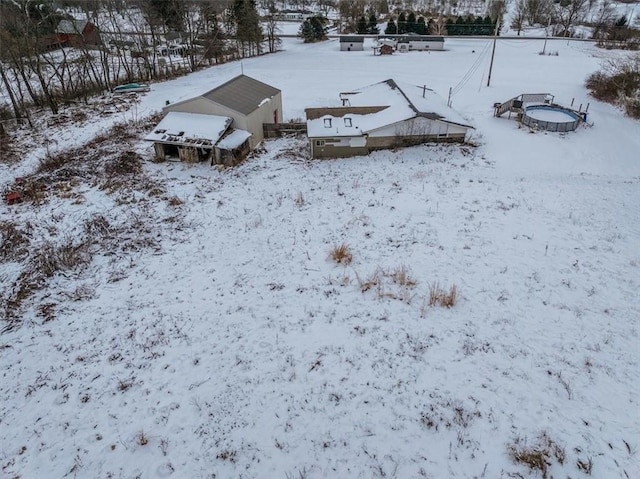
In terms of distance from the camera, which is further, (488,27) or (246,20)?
(488,27)

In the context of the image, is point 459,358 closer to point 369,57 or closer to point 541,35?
point 369,57

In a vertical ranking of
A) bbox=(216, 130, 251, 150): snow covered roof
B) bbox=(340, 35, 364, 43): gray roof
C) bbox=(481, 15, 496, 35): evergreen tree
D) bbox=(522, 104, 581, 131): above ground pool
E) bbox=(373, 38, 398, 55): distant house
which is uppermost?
bbox=(481, 15, 496, 35): evergreen tree

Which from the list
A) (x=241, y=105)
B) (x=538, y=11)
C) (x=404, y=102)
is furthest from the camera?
(x=538, y=11)

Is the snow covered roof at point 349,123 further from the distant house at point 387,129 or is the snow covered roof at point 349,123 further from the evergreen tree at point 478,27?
the evergreen tree at point 478,27

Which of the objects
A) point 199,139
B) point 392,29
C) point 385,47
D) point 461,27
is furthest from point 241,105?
point 461,27

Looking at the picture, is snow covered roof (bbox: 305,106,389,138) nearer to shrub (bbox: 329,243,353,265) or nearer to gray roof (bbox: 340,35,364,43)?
shrub (bbox: 329,243,353,265)

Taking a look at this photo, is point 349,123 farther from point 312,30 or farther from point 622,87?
point 312,30

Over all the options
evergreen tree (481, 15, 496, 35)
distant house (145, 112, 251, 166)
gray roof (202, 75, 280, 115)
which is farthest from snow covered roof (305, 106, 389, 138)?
evergreen tree (481, 15, 496, 35)

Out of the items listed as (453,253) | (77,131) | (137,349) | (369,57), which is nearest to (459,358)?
(453,253)
